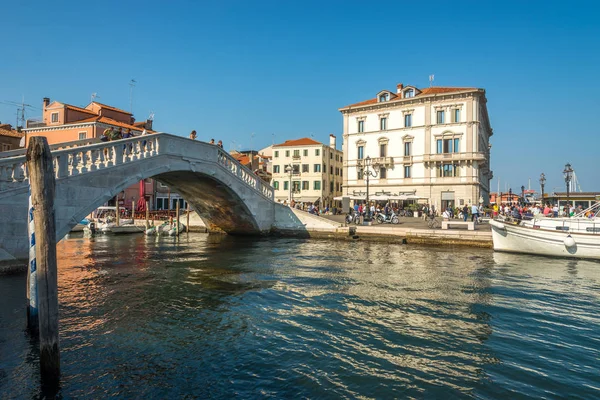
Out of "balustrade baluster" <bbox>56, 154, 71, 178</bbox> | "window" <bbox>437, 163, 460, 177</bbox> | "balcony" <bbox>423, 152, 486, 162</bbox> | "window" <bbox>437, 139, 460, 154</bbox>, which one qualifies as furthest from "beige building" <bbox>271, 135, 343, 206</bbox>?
"balustrade baluster" <bbox>56, 154, 71, 178</bbox>

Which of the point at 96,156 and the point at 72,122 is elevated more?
the point at 72,122

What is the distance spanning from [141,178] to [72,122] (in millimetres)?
26226

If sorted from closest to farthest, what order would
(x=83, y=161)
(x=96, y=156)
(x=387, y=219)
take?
(x=83, y=161), (x=96, y=156), (x=387, y=219)

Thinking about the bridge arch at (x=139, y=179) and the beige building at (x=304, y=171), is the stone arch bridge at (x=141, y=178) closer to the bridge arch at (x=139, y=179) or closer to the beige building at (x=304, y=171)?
the bridge arch at (x=139, y=179)

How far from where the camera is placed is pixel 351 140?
136ft

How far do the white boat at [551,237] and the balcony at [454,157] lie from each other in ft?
67.1

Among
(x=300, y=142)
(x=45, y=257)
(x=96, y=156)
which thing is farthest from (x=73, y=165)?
(x=300, y=142)

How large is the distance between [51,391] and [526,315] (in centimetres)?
749

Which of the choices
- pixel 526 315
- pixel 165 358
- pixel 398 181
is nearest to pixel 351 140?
pixel 398 181

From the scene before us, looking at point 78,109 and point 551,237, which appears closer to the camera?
point 551,237

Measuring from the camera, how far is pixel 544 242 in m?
Result: 14.0

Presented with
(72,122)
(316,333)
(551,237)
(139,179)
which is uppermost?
(72,122)

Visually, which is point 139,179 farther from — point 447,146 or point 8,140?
point 447,146

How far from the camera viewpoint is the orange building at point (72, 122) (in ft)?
106
